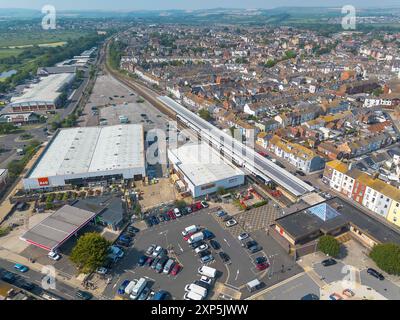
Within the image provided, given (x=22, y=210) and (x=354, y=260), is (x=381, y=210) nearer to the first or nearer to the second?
(x=354, y=260)

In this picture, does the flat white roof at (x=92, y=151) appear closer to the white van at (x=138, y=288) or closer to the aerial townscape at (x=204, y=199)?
the aerial townscape at (x=204, y=199)

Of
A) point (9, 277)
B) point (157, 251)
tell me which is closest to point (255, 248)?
point (157, 251)

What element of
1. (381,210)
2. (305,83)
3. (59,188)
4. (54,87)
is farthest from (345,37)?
(59,188)

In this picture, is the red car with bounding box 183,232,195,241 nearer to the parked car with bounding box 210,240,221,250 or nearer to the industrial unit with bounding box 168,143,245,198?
the parked car with bounding box 210,240,221,250

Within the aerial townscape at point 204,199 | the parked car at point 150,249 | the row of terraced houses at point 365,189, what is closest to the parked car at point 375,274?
the aerial townscape at point 204,199

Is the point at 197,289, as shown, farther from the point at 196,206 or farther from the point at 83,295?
the point at 196,206

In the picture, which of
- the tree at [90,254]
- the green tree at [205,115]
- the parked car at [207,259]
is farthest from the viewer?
the green tree at [205,115]
